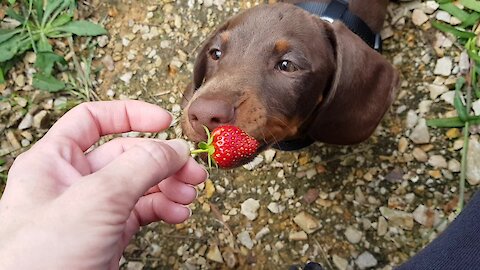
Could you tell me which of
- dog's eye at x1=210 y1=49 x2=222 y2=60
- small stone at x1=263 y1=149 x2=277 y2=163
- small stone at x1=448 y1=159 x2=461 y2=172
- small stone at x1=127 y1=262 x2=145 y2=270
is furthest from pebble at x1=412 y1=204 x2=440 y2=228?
small stone at x1=127 y1=262 x2=145 y2=270

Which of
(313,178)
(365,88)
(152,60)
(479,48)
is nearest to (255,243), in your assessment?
(313,178)

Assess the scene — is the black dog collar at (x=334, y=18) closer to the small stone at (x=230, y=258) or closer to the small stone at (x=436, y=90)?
the small stone at (x=436, y=90)

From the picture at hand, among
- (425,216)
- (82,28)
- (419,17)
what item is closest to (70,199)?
(425,216)

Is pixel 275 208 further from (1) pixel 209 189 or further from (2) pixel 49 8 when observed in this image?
(2) pixel 49 8

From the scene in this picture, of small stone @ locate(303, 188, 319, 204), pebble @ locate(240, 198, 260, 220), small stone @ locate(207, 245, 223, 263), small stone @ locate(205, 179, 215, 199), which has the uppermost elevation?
small stone @ locate(303, 188, 319, 204)

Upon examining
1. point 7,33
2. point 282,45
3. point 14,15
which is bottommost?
point 7,33

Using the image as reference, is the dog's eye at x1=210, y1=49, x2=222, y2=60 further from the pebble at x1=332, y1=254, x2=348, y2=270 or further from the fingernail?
the pebble at x1=332, y1=254, x2=348, y2=270

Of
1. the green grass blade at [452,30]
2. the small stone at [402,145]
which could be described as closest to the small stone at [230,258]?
the small stone at [402,145]
